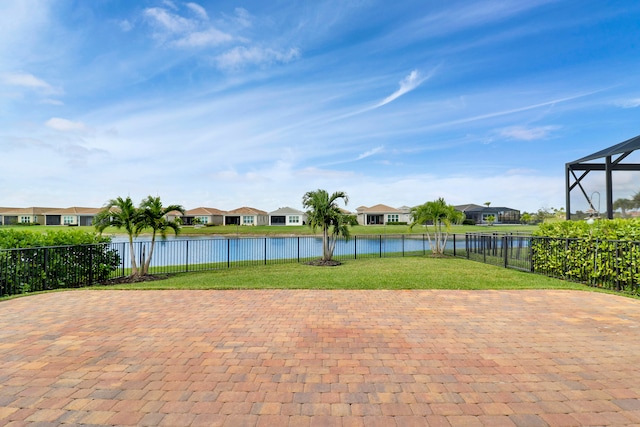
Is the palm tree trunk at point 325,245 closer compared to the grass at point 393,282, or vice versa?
the grass at point 393,282

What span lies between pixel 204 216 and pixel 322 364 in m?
59.2

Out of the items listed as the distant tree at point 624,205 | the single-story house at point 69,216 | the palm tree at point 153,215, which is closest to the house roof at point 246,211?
the single-story house at point 69,216

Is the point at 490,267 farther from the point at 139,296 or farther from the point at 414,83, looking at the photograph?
the point at 139,296

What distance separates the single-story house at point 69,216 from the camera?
5575 centimetres

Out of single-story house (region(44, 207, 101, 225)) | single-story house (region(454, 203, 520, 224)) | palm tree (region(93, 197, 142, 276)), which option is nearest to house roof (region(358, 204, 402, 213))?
single-story house (region(454, 203, 520, 224))

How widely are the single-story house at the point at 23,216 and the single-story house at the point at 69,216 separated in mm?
1095

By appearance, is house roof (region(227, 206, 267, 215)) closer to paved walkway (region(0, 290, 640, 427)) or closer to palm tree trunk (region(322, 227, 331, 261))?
palm tree trunk (region(322, 227, 331, 261))

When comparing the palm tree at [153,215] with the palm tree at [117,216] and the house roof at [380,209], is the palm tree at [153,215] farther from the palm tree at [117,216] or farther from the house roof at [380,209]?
the house roof at [380,209]

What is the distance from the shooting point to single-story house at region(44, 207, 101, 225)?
183 feet

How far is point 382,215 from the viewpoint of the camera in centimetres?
5541

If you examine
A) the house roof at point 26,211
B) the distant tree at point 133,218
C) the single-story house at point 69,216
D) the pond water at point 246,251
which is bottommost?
the pond water at point 246,251

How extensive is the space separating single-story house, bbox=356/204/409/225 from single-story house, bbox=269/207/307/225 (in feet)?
35.8

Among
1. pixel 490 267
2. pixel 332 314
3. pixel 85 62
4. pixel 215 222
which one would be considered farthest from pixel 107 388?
pixel 215 222

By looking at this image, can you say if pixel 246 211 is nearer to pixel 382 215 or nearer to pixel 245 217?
pixel 245 217
